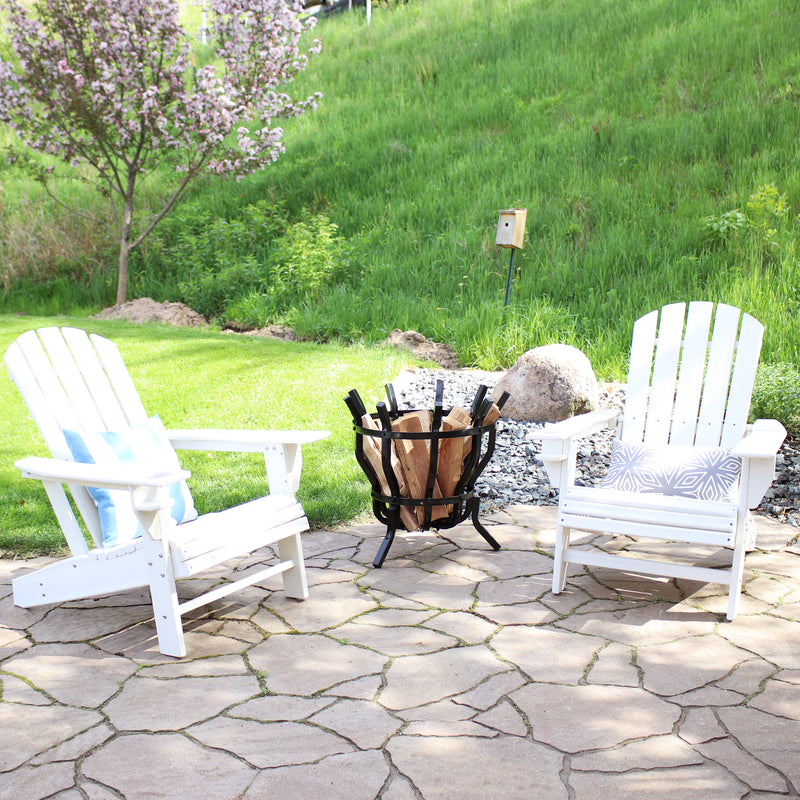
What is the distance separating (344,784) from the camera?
6.62 ft

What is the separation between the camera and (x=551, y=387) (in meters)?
5.45

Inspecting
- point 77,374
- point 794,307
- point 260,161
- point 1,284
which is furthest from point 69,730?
point 1,284

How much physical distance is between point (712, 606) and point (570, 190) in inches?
272

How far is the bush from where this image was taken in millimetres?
4922

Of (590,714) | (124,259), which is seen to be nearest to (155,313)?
(124,259)

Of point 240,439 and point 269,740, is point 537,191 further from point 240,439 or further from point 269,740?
point 269,740

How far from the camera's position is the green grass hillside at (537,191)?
7516 millimetres

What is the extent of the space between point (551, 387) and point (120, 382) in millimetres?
2976

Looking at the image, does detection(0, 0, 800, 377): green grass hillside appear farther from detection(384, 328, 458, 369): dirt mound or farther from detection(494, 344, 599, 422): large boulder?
detection(494, 344, 599, 422): large boulder

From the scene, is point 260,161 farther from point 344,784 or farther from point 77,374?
point 344,784

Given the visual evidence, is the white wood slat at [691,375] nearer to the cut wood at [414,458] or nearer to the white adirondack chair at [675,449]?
the white adirondack chair at [675,449]

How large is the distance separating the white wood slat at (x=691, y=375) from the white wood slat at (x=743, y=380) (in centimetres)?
17

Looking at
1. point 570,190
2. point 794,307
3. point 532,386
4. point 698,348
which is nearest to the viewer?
point 698,348

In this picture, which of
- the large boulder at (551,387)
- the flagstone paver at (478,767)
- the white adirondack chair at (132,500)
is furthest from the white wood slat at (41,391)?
the large boulder at (551,387)
